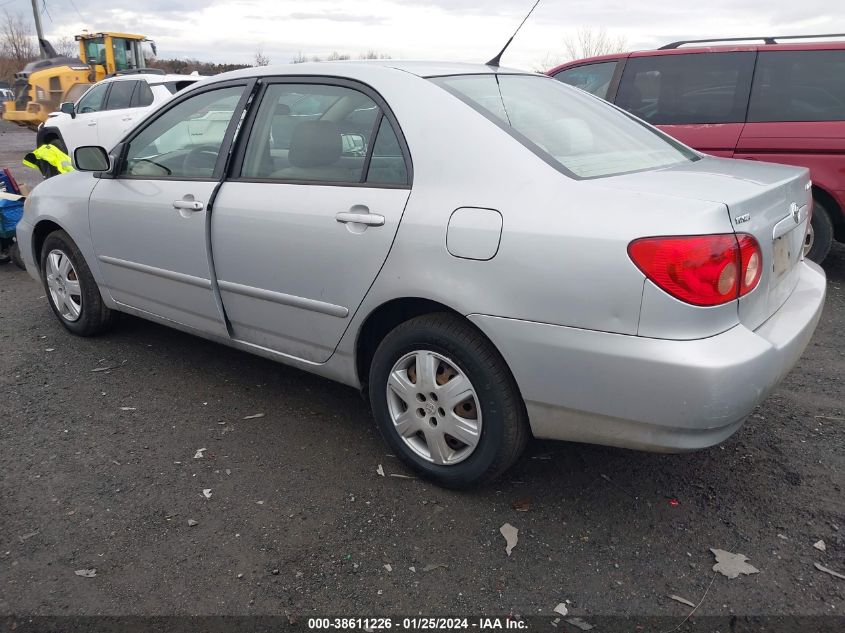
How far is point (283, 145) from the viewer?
329 centimetres

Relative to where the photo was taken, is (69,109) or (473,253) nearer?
(473,253)

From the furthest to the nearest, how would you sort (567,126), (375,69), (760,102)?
(760,102) → (375,69) → (567,126)

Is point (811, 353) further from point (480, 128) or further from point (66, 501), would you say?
point (66, 501)

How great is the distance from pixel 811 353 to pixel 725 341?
2.45 m

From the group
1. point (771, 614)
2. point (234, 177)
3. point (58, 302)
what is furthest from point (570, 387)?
point (58, 302)

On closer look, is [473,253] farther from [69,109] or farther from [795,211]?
[69,109]

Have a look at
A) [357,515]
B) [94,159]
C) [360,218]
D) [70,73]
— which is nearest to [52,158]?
[94,159]

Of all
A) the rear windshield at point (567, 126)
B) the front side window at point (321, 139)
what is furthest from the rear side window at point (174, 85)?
the rear windshield at point (567, 126)

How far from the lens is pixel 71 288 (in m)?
4.55

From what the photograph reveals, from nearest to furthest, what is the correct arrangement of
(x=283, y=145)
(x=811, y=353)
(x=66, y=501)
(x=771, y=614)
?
(x=771, y=614) → (x=66, y=501) → (x=283, y=145) → (x=811, y=353)

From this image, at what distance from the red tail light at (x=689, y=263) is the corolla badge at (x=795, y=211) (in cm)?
64

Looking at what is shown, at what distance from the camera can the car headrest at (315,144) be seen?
3.09 m

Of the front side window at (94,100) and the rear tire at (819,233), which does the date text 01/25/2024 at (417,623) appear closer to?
the rear tire at (819,233)

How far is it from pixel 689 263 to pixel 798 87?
14.4 feet
